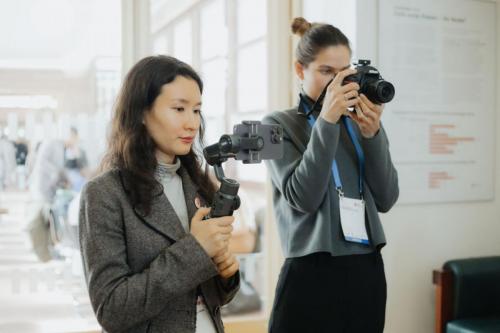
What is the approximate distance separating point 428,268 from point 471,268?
23cm

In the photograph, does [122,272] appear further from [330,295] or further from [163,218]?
[330,295]

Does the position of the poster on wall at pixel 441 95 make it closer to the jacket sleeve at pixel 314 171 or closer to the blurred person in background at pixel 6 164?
the jacket sleeve at pixel 314 171

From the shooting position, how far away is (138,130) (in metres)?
1.20

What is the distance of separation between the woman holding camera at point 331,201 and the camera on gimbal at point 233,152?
45 cm

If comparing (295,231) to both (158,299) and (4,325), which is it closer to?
(158,299)

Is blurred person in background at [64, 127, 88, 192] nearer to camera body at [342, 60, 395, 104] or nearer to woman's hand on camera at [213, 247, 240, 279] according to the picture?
camera body at [342, 60, 395, 104]

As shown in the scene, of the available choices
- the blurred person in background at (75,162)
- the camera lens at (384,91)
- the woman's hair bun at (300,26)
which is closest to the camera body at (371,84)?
the camera lens at (384,91)

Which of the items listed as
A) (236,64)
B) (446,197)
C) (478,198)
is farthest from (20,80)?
(478,198)

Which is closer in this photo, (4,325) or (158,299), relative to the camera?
(158,299)

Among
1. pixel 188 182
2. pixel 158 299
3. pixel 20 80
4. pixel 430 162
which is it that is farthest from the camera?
pixel 430 162

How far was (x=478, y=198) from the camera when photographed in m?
3.04

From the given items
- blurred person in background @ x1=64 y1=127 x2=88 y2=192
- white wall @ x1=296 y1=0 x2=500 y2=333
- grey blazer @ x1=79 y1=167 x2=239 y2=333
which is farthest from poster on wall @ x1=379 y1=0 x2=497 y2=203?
grey blazer @ x1=79 y1=167 x2=239 y2=333

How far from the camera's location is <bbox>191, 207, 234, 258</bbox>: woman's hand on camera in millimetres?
1106

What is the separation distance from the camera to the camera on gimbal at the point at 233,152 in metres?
1.10
